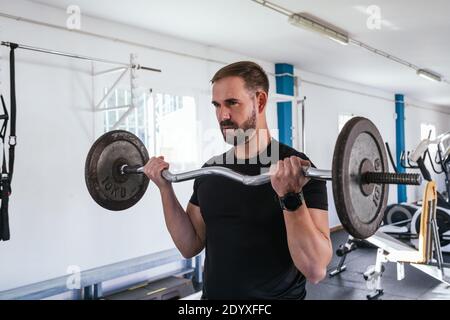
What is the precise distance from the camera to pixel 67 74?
300 centimetres

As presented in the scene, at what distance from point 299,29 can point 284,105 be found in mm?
1394

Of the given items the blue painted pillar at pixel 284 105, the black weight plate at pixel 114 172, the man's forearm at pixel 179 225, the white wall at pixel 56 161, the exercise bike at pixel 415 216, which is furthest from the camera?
the blue painted pillar at pixel 284 105

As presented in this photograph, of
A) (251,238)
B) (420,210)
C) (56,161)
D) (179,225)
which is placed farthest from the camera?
(420,210)

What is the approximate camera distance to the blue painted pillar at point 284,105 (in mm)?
5035

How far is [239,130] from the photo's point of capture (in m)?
1.08

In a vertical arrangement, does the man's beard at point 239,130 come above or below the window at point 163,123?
below

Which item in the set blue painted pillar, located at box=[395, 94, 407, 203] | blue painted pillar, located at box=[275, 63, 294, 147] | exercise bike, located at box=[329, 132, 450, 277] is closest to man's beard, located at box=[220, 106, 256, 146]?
exercise bike, located at box=[329, 132, 450, 277]

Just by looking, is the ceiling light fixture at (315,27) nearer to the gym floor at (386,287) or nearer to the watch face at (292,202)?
the gym floor at (386,287)

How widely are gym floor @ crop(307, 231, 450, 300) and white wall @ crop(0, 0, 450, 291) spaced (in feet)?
4.58

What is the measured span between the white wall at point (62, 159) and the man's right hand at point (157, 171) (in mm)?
1775

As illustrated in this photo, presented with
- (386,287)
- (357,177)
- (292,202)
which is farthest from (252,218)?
(386,287)

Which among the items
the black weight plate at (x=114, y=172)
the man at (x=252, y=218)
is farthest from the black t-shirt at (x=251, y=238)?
the black weight plate at (x=114, y=172)

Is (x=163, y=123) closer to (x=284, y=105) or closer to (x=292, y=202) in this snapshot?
(x=284, y=105)

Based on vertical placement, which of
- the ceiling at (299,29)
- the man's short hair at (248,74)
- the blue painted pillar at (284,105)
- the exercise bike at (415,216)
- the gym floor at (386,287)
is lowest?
the gym floor at (386,287)
